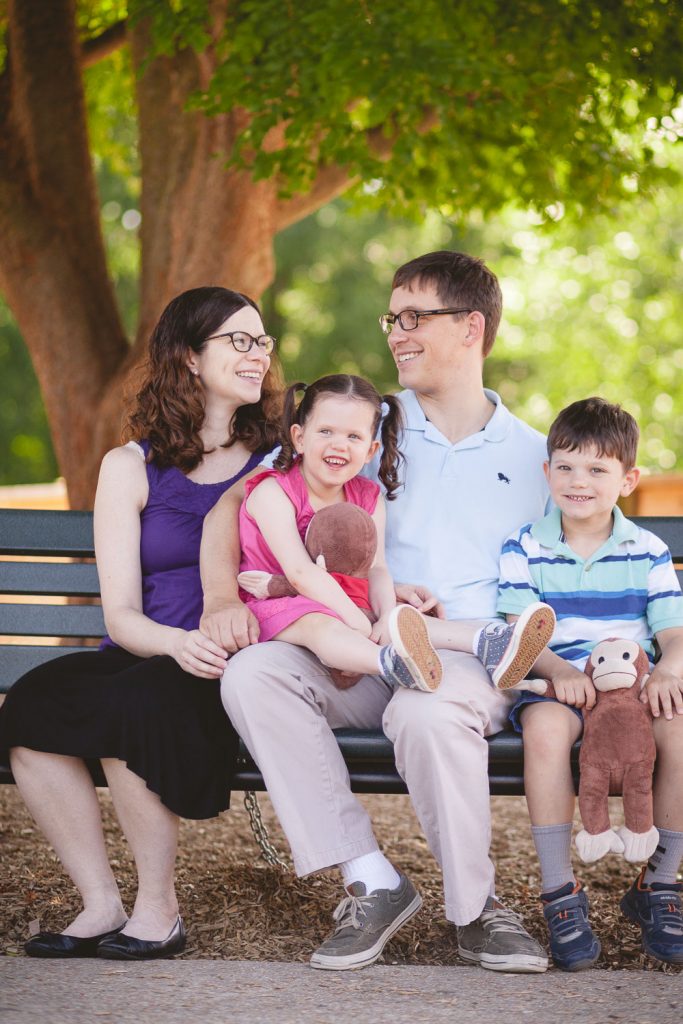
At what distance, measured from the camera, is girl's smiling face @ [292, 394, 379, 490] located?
3.49m

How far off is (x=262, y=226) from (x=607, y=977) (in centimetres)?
444

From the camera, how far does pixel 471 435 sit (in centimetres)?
390

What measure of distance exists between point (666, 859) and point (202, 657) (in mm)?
1312

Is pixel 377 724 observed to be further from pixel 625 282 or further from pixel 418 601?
pixel 625 282

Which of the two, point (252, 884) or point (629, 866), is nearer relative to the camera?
point (252, 884)

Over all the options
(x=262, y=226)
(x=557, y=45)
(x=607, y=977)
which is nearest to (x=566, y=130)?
(x=557, y=45)

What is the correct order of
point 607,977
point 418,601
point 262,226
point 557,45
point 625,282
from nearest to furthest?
point 607,977, point 418,601, point 557,45, point 262,226, point 625,282

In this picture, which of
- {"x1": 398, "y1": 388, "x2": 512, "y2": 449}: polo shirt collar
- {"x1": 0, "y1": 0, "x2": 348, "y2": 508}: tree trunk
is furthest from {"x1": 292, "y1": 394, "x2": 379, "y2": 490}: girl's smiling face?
{"x1": 0, "y1": 0, "x2": 348, "y2": 508}: tree trunk

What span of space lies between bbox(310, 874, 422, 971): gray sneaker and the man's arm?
71 cm

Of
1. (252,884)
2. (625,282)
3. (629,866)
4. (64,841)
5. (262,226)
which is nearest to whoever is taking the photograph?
(64,841)

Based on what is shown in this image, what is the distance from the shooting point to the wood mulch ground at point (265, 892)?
3.42 meters

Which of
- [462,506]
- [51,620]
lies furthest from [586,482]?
[51,620]

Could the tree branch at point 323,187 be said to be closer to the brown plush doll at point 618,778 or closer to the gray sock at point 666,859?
the brown plush doll at point 618,778

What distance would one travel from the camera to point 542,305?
939 inches
